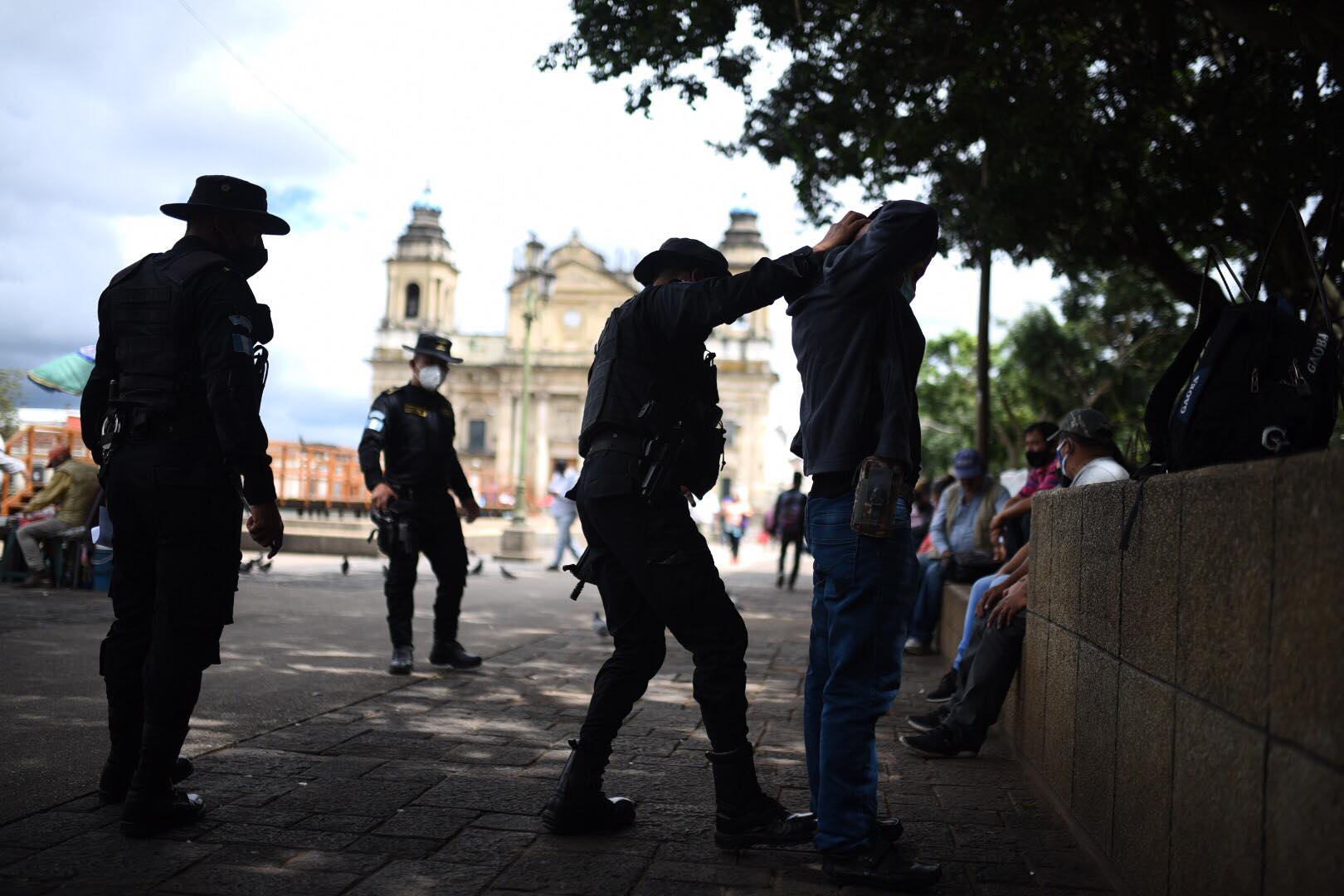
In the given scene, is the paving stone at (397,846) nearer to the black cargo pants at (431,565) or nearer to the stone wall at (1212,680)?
the stone wall at (1212,680)

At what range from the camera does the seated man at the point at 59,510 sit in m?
11.0

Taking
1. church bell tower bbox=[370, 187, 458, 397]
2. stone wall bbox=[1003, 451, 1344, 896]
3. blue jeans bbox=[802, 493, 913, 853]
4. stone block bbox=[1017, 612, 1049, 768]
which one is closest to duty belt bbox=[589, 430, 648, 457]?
blue jeans bbox=[802, 493, 913, 853]

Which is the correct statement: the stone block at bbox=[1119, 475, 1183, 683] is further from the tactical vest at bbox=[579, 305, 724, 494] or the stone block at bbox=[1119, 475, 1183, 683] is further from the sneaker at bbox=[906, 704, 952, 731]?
the sneaker at bbox=[906, 704, 952, 731]

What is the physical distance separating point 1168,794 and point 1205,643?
0.44 meters

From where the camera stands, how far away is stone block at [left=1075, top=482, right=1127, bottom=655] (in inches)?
133

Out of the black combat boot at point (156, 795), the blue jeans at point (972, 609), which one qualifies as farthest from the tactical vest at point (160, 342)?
the blue jeans at point (972, 609)

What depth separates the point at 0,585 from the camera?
440 inches

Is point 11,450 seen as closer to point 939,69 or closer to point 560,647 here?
point 560,647

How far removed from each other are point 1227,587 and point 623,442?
181 centimetres

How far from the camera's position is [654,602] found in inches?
139

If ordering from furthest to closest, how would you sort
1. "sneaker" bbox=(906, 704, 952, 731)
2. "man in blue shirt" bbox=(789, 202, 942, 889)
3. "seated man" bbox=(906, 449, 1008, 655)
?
"seated man" bbox=(906, 449, 1008, 655), "sneaker" bbox=(906, 704, 952, 731), "man in blue shirt" bbox=(789, 202, 942, 889)

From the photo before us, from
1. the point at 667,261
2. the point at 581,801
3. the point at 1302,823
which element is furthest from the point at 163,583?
the point at 1302,823

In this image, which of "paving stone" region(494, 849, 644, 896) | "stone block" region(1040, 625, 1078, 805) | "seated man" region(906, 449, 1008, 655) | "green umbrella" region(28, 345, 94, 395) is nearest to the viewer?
"paving stone" region(494, 849, 644, 896)

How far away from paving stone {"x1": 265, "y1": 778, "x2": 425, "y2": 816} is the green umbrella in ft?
32.9
